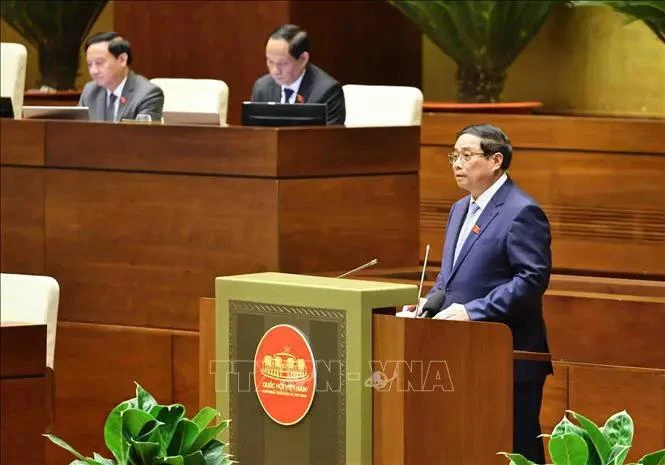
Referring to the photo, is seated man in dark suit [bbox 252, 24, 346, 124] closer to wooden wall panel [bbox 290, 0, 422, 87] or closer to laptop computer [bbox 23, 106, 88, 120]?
laptop computer [bbox 23, 106, 88, 120]

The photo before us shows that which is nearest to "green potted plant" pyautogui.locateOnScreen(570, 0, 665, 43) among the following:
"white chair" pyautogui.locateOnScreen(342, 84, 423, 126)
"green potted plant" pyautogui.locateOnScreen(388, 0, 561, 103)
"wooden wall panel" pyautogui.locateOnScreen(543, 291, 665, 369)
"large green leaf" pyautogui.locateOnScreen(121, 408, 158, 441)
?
"green potted plant" pyautogui.locateOnScreen(388, 0, 561, 103)

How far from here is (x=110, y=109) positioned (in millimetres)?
6566

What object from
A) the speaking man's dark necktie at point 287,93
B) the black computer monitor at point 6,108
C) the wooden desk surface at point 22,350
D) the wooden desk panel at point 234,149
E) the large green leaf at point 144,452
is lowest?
the wooden desk surface at point 22,350

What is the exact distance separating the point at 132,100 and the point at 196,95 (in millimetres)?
478

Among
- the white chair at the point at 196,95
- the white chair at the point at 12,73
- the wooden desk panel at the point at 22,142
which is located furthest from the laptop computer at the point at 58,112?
the white chair at the point at 12,73

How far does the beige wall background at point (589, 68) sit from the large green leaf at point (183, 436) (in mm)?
5781

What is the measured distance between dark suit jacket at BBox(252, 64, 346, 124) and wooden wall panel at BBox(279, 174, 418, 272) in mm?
660

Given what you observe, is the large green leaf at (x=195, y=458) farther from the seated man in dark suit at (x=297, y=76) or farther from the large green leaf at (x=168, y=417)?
the seated man in dark suit at (x=297, y=76)

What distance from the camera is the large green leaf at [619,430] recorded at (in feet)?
6.73

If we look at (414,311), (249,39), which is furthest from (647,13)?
(414,311)

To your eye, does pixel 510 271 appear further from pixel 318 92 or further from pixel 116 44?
pixel 116 44

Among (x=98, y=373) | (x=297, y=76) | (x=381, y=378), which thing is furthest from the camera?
(x=297, y=76)

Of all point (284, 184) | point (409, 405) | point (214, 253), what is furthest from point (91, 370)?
point (409, 405)

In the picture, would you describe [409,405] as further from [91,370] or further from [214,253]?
[91,370]
